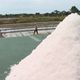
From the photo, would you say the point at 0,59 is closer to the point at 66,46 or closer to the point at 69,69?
the point at 66,46

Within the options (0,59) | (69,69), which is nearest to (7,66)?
(0,59)

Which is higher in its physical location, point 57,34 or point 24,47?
point 57,34

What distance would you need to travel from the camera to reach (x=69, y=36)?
6.96 m

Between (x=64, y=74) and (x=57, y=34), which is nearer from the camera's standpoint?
(x=64, y=74)

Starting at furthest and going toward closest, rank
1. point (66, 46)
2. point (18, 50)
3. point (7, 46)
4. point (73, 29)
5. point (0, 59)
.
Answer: point (7, 46) → point (18, 50) → point (0, 59) → point (73, 29) → point (66, 46)

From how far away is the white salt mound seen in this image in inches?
227

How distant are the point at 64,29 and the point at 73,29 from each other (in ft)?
1.06

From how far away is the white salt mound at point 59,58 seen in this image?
5.75 m

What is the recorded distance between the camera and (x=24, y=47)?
12.6 metres

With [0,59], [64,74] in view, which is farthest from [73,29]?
[0,59]

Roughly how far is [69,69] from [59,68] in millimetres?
243

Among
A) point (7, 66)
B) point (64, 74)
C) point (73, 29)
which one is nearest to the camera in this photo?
point (64, 74)

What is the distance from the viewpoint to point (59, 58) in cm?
625

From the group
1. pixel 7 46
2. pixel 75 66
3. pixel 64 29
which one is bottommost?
pixel 7 46
